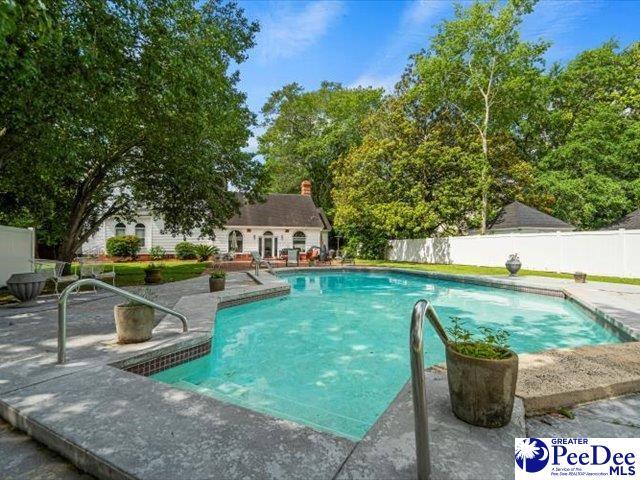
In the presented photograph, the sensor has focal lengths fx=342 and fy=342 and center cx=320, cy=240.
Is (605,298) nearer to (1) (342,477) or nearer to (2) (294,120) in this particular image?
(1) (342,477)

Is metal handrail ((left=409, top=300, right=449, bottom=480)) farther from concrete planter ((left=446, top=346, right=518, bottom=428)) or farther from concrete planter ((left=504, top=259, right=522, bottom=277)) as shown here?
concrete planter ((left=504, top=259, right=522, bottom=277))

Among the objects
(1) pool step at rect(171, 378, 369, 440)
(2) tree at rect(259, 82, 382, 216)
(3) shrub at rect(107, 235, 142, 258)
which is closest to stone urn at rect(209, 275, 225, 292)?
(1) pool step at rect(171, 378, 369, 440)

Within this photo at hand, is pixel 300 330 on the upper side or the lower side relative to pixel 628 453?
lower

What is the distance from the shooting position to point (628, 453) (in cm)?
235

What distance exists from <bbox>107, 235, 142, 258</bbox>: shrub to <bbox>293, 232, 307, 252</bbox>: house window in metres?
12.5

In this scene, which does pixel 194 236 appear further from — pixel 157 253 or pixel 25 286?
pixel 25 286

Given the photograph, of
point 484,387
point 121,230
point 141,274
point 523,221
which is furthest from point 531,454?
point 121,230

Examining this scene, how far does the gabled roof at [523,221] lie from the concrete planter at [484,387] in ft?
71.0

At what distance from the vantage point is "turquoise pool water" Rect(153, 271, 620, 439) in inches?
180

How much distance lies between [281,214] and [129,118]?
67.2ft

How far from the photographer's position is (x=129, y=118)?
10172 millimetres

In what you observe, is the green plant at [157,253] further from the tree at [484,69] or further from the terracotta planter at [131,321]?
the terracotta planter at [131,321]

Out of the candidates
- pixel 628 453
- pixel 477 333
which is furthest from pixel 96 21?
pixel 477 333

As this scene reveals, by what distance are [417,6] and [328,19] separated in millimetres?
3381
